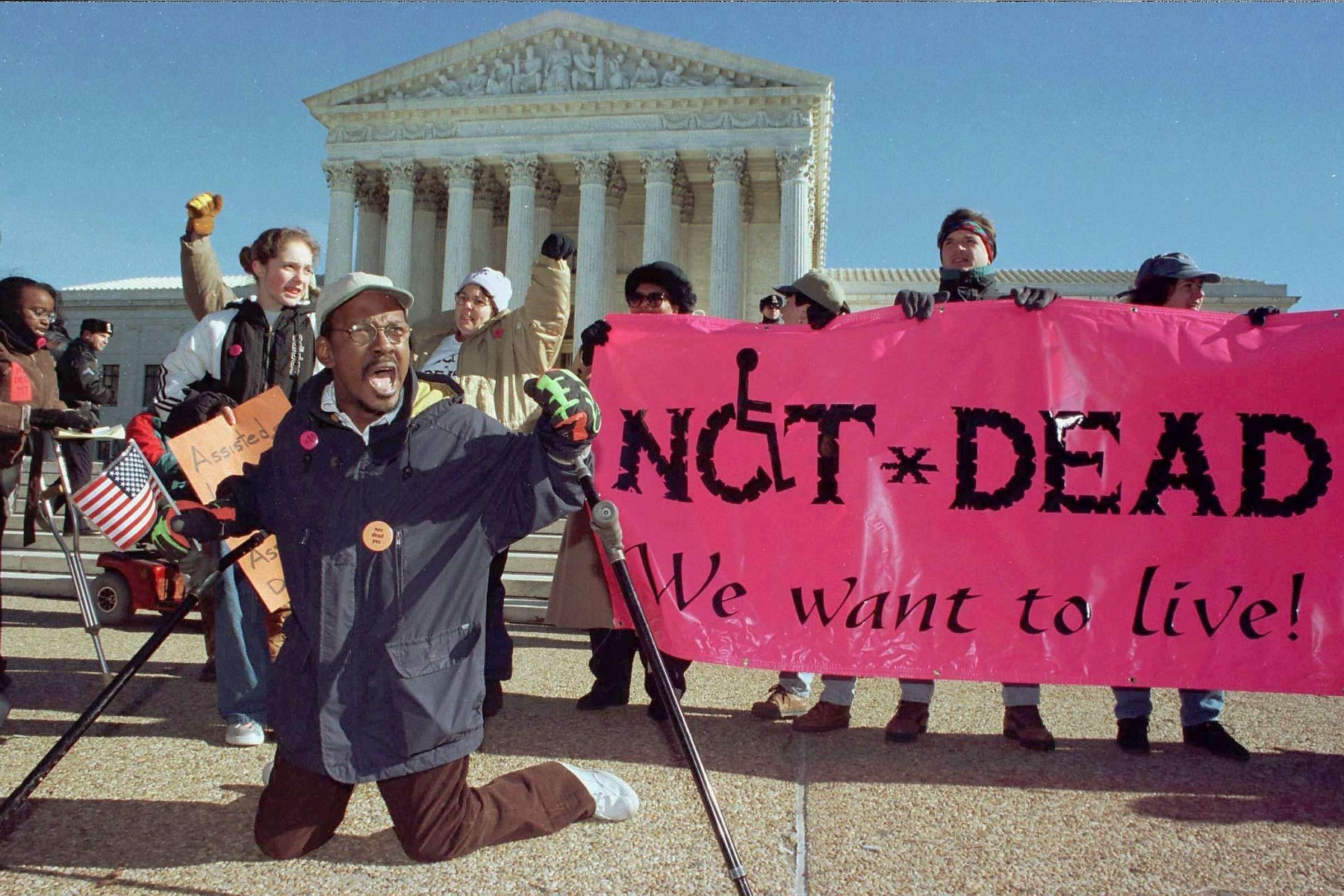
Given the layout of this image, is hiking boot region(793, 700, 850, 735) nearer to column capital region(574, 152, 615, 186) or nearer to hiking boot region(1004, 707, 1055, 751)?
hiking boot region(1004, 707, 1055, 751)

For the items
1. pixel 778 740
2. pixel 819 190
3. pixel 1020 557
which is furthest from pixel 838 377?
pixel 819 190

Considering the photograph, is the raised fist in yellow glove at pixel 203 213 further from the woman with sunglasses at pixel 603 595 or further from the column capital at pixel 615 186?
the column capital at pixel 615 186

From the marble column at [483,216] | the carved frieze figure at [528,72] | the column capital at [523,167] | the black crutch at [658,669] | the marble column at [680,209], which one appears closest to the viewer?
the black crutch at [658,669]

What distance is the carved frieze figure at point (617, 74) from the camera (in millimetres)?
38312

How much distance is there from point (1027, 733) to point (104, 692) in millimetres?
3422

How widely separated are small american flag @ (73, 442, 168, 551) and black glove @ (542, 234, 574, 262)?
2252 mm

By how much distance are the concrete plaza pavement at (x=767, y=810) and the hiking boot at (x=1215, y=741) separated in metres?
0.08

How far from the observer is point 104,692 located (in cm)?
262

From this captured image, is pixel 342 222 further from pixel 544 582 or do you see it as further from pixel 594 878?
pixel 594 878

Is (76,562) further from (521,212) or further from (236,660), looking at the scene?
(521,212)

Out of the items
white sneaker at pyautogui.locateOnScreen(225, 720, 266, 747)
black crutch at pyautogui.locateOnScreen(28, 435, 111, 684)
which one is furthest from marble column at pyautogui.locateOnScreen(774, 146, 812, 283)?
white sneaker at pyautogui.locateOnScreen(225, 720, 266, 747)

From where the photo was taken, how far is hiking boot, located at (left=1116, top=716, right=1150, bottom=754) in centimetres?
410

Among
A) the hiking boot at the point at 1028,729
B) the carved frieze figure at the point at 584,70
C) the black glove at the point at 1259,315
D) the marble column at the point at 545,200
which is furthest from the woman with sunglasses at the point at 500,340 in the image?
the carved frieze figure at the point at 584,70

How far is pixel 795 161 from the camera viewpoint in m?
36.7
